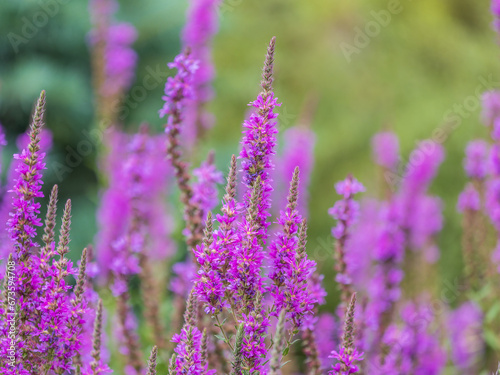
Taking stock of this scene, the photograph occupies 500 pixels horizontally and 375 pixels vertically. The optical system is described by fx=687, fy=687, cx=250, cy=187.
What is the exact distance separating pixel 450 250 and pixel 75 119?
14.2 feet

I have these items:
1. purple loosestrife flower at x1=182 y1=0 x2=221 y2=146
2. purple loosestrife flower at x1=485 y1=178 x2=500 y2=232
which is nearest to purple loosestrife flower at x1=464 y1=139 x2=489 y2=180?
purple loosestrife flower at x1=485 y1=178 x2=500 y2=232

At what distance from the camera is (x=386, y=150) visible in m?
4.33

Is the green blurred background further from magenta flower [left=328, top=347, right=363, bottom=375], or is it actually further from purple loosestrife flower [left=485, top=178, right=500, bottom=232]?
magenta flower [left=328, top=347, right=363, bottom=375]

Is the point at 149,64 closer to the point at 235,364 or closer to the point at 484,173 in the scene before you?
the point at 484,173

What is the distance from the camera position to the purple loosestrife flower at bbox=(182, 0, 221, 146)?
4016 mm

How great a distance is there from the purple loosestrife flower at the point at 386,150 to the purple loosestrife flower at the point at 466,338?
0.99 meters

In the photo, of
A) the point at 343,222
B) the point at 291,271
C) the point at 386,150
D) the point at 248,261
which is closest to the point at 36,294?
the point at 248,261

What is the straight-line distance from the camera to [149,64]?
329 inches

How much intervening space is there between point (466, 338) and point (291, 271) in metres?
2.89

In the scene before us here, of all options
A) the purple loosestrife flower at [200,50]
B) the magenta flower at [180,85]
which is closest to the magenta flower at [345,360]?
the magenta flower at [180,85]

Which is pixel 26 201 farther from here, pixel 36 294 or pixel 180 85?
pixel 180 85

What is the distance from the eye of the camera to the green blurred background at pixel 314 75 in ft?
24.2

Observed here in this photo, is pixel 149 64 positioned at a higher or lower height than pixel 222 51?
lower

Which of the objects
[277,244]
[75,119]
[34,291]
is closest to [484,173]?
[277,244]
